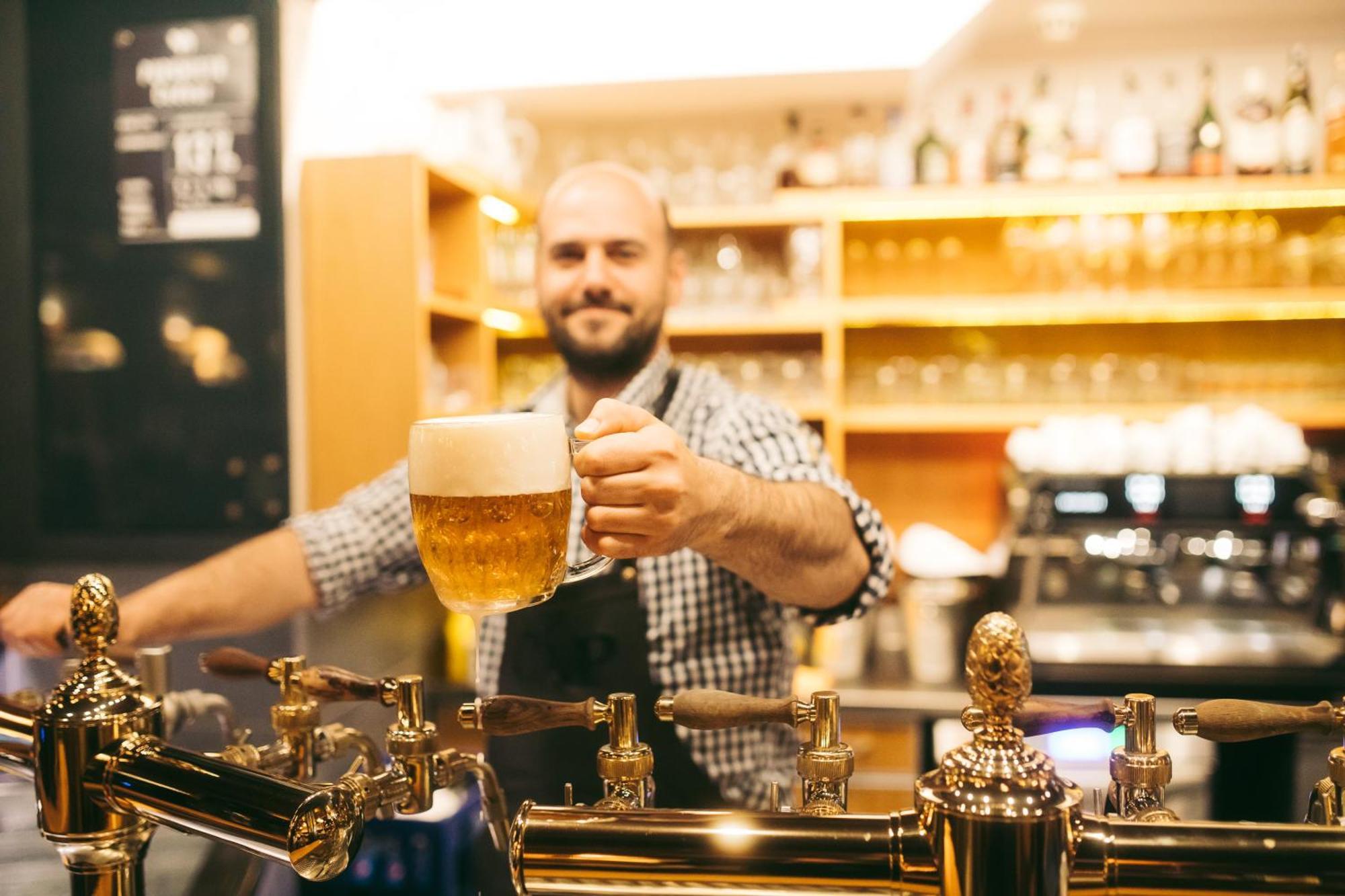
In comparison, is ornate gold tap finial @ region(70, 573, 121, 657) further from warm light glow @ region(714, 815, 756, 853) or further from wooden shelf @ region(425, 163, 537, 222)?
wooden shelf @ region(425, 163, 537, 222)

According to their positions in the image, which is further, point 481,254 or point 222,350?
point 481,254

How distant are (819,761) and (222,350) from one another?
2832 millimetres

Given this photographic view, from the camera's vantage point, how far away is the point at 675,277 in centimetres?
185

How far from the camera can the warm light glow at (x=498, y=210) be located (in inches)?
136

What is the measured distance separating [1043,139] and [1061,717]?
343 centimetres

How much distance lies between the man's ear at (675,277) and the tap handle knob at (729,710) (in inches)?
47.1

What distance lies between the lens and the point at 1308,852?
1.53 feet

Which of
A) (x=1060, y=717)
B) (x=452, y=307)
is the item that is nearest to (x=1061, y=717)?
(x=1060, y=717)

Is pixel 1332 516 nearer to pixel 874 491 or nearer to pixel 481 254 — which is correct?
pixel 874 491

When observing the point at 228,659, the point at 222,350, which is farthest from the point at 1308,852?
the point at 222,350

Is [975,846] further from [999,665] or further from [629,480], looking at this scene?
[629,480]

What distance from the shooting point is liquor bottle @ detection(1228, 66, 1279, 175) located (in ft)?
11.3

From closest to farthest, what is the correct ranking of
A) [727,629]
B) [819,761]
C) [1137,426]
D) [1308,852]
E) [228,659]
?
1. [1308,852]
2. [819,761]
3. [228,659]
4. [727,629]
5. [1137,426]

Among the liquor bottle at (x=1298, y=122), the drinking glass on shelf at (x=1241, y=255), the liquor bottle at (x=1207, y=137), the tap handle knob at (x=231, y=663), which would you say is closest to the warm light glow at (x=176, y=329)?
the tap handle knob at (x=231, y=663)
